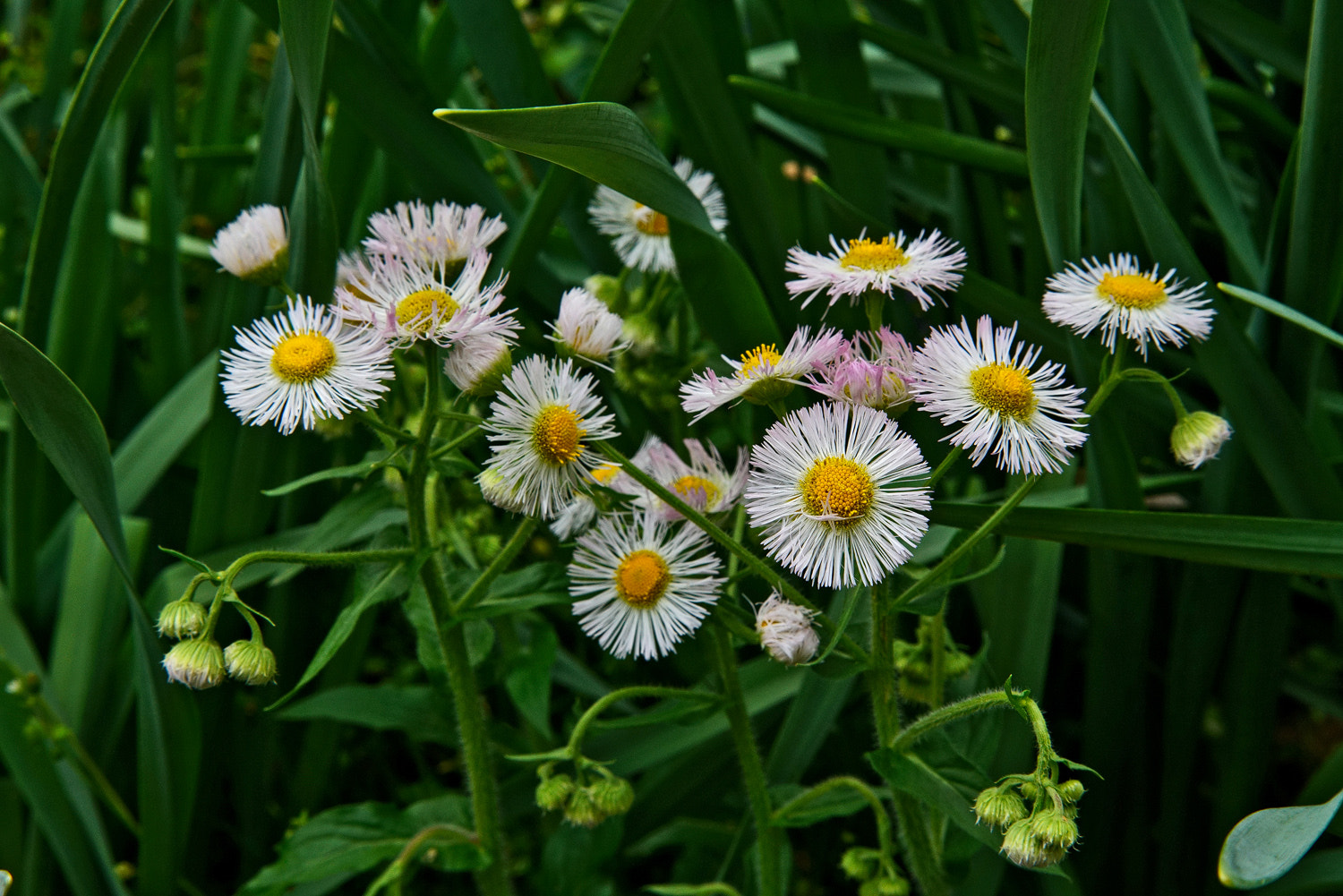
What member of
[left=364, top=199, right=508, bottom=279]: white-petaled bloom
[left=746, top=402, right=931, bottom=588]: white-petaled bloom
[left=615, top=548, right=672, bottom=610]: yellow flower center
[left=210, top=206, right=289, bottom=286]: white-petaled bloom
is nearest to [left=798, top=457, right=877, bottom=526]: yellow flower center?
[left=746, top=402, right=931, bottom=588]: white-petaled bloom

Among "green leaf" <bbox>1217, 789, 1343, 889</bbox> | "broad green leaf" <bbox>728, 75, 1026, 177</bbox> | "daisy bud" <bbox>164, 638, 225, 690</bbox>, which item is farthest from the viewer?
"broad green leaf" <bbox>728, 75, 1026, 177</bbox>

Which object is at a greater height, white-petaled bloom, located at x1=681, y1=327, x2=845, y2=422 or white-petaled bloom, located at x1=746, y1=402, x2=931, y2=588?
white-petaled bloom, located at x1=681, y1=327, x2=845, y2=422

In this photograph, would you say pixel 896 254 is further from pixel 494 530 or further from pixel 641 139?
pixel 494 530

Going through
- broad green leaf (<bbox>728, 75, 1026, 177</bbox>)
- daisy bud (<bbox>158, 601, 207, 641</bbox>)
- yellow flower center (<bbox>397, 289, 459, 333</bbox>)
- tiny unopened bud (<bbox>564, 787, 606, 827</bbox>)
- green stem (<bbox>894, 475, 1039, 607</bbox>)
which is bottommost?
tiny unopened bud (<bbox>564, 787, 606, 827</bbox>)

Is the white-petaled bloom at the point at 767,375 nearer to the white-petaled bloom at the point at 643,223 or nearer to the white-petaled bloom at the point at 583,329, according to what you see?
the white-petaled bloom at the point at 583,329

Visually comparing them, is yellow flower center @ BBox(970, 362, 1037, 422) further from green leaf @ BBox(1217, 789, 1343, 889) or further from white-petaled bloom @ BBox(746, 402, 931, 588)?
green leaf @ BBox(1217, 789, 1343, 889)

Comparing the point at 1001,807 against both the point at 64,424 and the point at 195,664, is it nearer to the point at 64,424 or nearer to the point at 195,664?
the point at 195,664
